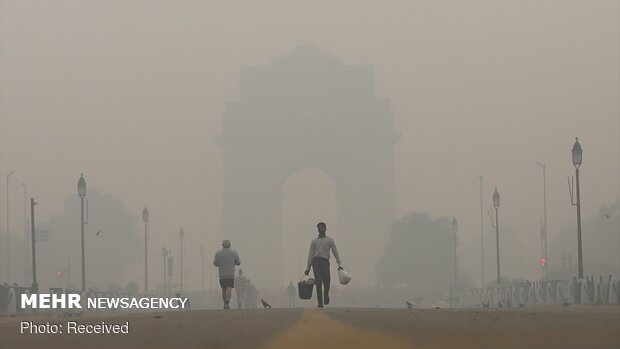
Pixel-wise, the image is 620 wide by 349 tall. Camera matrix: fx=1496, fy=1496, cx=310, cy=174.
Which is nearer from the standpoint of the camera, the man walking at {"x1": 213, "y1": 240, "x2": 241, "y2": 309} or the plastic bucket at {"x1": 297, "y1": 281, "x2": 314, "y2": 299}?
the plastic bucket at {"x1": 297, "y1": 281, "x2": 314, "y2": 299}

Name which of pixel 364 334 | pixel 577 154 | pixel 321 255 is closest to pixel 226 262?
pixel 321 255

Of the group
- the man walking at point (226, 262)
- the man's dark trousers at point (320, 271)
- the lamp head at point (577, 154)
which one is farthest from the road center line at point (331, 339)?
the lamp head at point (577, 154)

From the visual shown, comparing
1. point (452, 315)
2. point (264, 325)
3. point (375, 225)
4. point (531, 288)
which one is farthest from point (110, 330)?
point (375, 225)

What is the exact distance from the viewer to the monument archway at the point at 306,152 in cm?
17175

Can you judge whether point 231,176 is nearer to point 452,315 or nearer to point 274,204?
point 274,204

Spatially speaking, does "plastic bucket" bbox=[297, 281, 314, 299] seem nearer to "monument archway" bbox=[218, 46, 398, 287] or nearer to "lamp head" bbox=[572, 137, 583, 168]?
"lamp head" bbox=[572, 137, 583, 168]

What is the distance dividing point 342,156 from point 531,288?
5205 inches

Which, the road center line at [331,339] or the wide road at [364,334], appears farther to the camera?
the wide road at [364,334]

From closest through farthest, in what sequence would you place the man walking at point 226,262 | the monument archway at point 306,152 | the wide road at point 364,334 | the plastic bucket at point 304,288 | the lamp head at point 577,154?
1. the wide road at point 364,334
2. the plastic bucket at point 304,288
3. the man walking at point 226,262
4. the lamp head at point 577,154
5. the monument archway at point 306,152

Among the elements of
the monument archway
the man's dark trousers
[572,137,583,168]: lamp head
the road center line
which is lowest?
the road center line

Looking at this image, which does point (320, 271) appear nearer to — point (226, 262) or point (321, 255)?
point (321, 255)

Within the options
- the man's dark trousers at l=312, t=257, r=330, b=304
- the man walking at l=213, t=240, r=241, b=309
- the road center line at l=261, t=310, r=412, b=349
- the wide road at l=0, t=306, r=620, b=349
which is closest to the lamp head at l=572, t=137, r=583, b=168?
the man walking at l=213, t=240, r=241, b=309

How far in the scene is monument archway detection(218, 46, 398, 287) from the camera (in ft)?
563

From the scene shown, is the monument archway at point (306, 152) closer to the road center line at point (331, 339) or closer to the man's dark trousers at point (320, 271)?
the man's dark trousers at point (320, 271)
